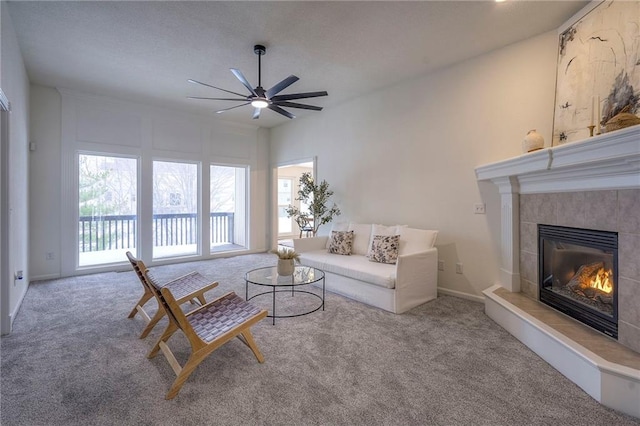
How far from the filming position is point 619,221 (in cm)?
204

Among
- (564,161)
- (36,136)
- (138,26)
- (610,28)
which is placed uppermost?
(138,26)

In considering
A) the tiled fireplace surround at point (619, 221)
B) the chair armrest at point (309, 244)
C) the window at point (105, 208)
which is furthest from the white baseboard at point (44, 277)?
the tiled fireplace surround at point (619, 221)

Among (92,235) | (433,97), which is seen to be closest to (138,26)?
(433,97)

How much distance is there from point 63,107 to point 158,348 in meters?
4.50

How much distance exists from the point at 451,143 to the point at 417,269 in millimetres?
1673

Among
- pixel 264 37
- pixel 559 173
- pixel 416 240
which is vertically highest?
pixel 264 37

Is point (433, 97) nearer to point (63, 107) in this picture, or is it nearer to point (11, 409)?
point (11, 409)

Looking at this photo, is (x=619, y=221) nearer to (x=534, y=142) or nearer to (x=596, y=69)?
(x=534, y=142)

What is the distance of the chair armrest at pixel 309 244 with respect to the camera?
432 cm

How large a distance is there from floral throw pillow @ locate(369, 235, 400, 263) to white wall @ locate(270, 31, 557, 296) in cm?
59

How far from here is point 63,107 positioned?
4.56 meters

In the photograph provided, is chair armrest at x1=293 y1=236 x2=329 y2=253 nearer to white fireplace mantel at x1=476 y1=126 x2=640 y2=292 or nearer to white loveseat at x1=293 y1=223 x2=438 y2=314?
white loveseat at x1=293 y1=223 x2=438 y2=314

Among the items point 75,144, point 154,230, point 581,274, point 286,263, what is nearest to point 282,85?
point 286,263

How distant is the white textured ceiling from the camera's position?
103 inches
